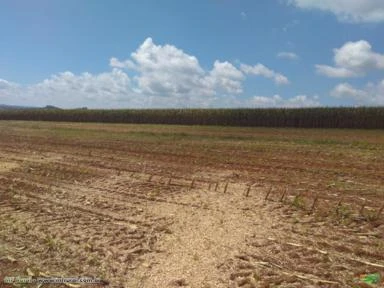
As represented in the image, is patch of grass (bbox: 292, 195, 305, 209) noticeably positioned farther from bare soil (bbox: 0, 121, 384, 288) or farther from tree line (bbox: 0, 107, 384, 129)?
tree line (bbox: 0, 107, 384, 129)

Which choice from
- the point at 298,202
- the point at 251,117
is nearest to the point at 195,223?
the point at 298,202

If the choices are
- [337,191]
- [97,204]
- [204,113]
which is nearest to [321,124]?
[204,113]

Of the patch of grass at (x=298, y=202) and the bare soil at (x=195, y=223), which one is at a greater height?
the patch of grass at (x=298, y=202)

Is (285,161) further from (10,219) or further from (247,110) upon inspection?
(247,110)

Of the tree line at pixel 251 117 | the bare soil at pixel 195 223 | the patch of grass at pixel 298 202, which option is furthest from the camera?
the tree line at pixel 251 117

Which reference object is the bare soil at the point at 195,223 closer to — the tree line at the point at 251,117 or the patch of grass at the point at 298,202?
the patch of grass at the point at 298,202

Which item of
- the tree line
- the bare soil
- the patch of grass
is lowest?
the bare soil

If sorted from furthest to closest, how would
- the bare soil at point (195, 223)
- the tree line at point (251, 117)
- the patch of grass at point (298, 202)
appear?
the tree line at point (251, 117), the patch of grass at point (298, 202), the bare soil at point (195, 223)

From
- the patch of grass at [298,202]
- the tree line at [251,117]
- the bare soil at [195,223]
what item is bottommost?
the bare soil at [195,223]

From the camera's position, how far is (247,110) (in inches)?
1748

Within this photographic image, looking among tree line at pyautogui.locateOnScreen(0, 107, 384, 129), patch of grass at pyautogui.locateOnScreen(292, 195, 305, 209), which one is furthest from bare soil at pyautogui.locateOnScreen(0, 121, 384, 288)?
tree line at pyautogui.locateOnScreen(0, 107, 384, 129)

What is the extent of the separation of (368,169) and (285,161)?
2.66 meters

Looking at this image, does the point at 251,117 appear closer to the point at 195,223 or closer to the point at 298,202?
the point at 298,202

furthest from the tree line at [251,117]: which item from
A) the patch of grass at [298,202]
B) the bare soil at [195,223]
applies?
the patch of grass at [298,202]
